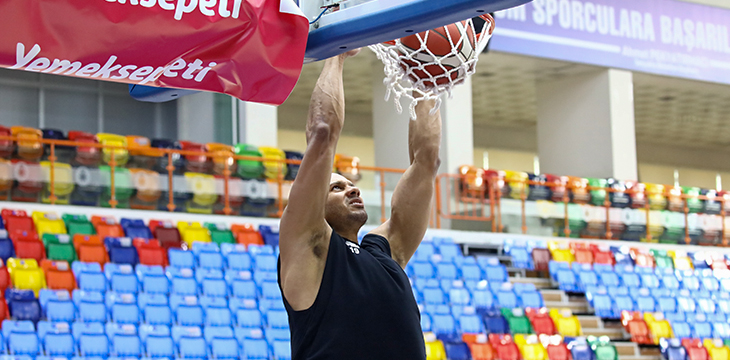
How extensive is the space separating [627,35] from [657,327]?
6.65 m

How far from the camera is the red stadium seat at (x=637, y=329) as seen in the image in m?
11.5

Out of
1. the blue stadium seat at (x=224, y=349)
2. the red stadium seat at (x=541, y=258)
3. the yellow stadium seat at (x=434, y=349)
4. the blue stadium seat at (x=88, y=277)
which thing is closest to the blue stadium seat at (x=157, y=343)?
the blue stadium seat at (x=224, y=349)

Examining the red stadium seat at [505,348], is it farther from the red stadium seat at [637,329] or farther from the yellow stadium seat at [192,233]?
the yellow stadium seat at [192,233]

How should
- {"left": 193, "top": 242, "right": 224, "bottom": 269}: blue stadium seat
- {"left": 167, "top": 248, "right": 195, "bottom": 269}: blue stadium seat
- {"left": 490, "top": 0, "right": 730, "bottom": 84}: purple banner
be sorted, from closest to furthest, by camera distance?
{"left": 167, "top": 248, "right": 195, "bottom": 269}: blue stadium seat
{"left": 193, "top": 242, "right": 224, "bottom": 269}: blue stadium seat
{"left": 490, "top": 0, "right": 730, "bottom": 84}: purple banner

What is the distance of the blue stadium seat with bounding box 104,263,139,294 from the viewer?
30.1 ft

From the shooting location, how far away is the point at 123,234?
1030 cm

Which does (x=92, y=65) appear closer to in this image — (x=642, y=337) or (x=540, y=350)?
(x=540, y=350)

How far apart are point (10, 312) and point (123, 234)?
6.74 feet

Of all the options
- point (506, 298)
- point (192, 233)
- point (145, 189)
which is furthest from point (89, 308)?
point (506, 298)

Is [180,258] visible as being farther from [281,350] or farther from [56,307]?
[281,350]

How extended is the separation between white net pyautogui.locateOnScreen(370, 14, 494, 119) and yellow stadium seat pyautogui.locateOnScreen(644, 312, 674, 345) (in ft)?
29.0

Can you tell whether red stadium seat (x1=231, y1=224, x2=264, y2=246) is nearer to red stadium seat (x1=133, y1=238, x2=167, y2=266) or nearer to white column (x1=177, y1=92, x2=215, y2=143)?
red stadium seat (x1=133, y1=238, x2=167, y2=266)

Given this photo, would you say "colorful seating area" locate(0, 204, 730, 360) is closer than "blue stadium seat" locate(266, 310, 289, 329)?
Yes

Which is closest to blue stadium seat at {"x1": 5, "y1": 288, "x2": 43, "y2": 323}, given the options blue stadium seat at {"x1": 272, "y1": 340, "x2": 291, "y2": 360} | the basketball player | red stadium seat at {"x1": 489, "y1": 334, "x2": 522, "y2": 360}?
blue stadium seat at {"x1": 272, "y1": 340, "x2": 291, "y2": 360}
